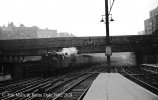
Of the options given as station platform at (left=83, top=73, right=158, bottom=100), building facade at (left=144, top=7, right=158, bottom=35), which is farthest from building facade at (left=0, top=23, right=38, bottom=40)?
station platform at (left=83, top=73, right=158, bottom=100)

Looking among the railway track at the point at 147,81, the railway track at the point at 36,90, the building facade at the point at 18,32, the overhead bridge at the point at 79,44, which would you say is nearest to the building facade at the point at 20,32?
the building facade at the point at 18,32

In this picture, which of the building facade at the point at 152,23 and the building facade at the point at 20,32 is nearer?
the building facade at the point at 152,23

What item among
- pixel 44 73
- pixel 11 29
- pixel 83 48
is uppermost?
pixel 11 29

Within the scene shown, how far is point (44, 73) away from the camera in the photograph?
928 inches

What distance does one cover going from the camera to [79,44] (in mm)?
42750

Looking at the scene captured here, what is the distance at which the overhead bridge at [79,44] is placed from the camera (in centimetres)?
4178

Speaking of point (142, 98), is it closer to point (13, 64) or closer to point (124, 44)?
point (13, 64)

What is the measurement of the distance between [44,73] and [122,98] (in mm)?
17412

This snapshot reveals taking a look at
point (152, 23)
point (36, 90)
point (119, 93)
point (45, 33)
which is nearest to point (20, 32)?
point (45, 33)

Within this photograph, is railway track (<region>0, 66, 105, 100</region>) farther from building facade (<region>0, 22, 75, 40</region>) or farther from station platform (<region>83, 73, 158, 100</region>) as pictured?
building facade (<region>0, 22, 75, 40</region>)

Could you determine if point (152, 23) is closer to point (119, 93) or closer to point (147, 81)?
point (147, 81)

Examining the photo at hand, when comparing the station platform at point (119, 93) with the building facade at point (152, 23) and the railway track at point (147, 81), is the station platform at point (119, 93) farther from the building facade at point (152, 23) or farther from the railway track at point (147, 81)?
→ the building facade at point (152, 23)

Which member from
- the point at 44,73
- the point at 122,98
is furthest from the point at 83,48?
the point at 122,98

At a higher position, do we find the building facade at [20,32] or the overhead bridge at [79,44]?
the building facade at [20,32]
